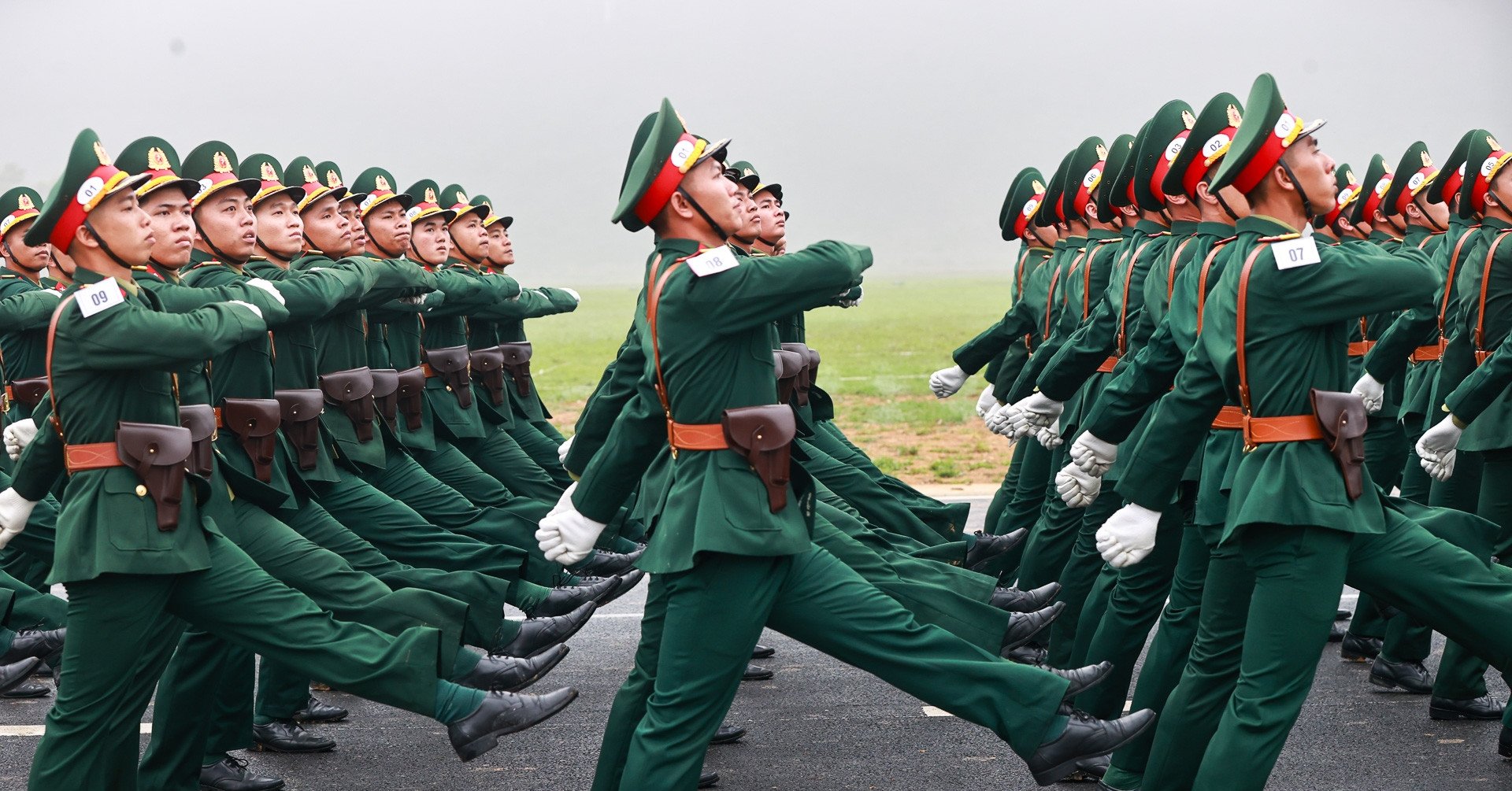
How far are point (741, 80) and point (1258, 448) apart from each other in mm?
52838

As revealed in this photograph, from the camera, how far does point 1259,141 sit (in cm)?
402

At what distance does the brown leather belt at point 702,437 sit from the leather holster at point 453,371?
3.80 metres

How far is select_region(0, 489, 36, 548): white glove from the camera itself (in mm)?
4418

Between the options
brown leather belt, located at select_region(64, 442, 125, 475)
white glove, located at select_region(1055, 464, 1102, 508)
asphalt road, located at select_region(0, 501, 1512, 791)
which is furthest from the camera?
asphalt road, located at select_region(0, 501, 1512, 791)

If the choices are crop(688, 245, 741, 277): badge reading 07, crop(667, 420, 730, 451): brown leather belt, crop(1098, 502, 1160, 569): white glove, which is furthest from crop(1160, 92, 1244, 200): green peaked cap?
crop(667, 420, 730, 451): brown leather belt

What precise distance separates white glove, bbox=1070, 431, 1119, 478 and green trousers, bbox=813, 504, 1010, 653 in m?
0.50

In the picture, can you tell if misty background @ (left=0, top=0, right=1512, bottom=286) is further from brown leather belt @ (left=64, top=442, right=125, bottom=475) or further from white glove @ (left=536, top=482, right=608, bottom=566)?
brown leather belt @ (left=64, top=442, right=125, bottom=475)

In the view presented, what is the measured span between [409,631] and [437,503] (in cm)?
240

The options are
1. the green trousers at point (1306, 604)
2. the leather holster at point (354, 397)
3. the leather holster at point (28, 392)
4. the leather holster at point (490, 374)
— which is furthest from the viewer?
the leather holster at point (490, 374)

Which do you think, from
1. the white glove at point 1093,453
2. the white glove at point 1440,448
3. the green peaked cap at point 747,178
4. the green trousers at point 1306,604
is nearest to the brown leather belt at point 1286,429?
the green trousers at point 1306,604

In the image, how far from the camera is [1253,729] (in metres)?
3.81

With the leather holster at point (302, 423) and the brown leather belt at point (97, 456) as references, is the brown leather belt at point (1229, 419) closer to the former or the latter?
the brown leather belt at point (97, 456)

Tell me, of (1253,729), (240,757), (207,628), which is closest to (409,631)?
(207,628)

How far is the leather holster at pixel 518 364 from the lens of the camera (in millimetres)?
8539
